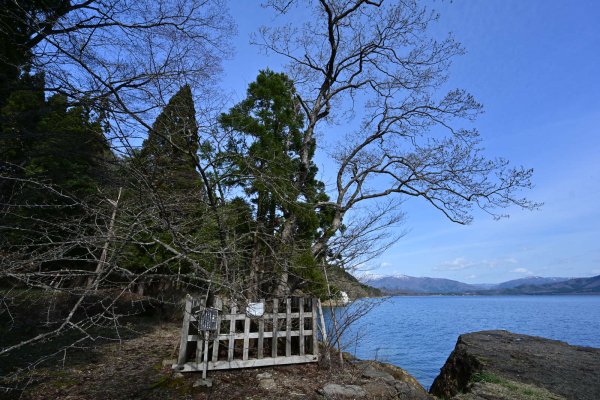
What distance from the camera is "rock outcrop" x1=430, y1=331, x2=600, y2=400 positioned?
523 centimetres

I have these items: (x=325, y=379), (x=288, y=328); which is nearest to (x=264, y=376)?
(x=288, y=328)

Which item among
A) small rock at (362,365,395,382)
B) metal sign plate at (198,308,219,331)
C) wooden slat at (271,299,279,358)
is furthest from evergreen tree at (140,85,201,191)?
small rock at (362,365,395,382)

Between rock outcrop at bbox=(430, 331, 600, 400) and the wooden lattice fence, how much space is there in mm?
2844

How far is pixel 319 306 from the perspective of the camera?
6707 millimetres

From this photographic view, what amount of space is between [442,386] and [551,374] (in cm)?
214

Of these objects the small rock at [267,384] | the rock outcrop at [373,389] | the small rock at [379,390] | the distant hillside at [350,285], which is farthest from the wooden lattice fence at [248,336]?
the small rock at [379,390]

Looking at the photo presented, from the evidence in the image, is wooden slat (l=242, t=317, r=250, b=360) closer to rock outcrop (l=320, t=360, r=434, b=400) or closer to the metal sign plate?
the metal sign plate

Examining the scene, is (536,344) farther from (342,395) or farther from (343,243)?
(342,395)

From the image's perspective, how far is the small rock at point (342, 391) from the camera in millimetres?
4879

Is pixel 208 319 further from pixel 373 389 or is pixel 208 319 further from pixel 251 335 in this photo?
pixel 373 389

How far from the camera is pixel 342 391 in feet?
16.4

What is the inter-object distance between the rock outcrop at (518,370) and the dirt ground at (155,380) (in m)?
2.29

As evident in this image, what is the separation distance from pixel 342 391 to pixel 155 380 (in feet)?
9.63

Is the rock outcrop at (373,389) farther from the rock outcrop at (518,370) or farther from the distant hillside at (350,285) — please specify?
the distant hillside at (350,285)
